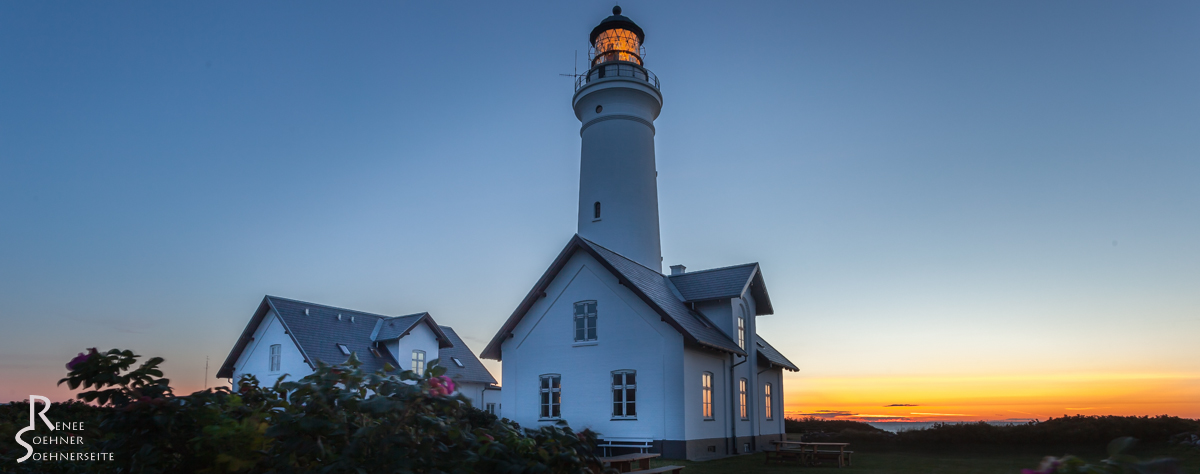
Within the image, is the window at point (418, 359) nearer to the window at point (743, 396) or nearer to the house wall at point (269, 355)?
the house wall at point (269, 355)

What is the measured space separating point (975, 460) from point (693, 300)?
8.69 m

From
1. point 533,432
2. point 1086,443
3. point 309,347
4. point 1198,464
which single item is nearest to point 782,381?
point 1086,443

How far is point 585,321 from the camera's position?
20.2m

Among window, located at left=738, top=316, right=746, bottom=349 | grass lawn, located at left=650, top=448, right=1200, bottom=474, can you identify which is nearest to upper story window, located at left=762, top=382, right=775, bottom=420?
grass lawn, located at left=650, top=448, right=1200, bottom=474

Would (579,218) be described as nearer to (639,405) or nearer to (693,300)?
(693,300)

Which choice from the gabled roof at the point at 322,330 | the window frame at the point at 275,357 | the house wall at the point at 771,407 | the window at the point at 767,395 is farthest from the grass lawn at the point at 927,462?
the window frame at the point at 275,357

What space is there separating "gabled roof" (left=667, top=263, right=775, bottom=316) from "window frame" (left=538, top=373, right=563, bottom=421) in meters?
4.82

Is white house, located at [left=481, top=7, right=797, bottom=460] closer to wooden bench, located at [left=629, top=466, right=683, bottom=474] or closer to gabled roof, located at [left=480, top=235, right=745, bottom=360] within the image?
gabled roof, located at [left=480, top=235, right=745, bottom=360]

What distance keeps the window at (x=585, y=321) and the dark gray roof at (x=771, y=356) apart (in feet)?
21.1

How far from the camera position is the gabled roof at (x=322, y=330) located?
28953mm

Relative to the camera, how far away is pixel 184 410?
4.39m

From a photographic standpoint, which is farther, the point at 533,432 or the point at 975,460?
the point at 975,460

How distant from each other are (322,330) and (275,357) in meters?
2.04

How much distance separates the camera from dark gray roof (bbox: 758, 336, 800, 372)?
23625 millimetres
